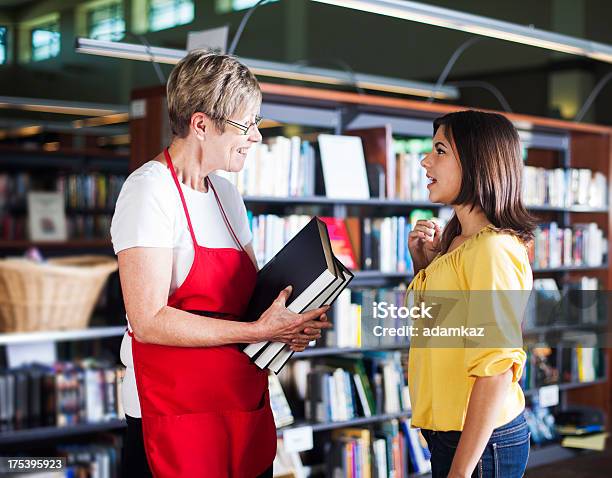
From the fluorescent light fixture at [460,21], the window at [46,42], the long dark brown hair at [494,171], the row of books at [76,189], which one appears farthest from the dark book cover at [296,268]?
the window at [46,42]

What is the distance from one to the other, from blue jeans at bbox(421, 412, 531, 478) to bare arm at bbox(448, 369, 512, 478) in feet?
0.24

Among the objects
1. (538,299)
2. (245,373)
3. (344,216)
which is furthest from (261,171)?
(245,373)

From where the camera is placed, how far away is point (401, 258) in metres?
5.57

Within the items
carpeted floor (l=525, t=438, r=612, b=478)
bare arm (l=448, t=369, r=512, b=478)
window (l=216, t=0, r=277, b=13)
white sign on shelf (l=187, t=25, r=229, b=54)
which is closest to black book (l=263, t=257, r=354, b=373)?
bare arm (l=448, t=369, r=512, b=478)

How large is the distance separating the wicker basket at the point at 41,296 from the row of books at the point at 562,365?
3263 mm

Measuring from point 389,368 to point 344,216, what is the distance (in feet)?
3.16

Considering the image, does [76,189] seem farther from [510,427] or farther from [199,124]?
[510,427]

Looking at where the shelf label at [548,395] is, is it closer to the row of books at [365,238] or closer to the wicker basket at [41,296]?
the row of books at [365,238]

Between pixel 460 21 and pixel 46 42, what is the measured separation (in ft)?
37.8

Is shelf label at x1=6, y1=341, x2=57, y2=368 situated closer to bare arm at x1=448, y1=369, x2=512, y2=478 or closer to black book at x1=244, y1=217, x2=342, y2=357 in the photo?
black book at x1=244, y1=217, x2=342, y2=357

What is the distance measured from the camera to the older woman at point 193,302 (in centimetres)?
199

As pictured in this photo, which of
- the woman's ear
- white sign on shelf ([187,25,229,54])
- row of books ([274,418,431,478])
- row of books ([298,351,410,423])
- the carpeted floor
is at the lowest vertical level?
the carpeted floor

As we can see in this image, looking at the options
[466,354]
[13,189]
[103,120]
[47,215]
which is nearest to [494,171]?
[466,354]

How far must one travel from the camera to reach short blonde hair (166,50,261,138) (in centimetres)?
205
